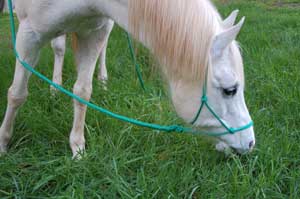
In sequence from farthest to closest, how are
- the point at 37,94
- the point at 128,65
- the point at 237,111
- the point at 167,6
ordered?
the point at 128,65
the point at 37,94
the point at 237,111
the point at 167,6

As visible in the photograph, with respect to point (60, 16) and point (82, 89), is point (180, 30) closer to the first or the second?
point (60, 16)

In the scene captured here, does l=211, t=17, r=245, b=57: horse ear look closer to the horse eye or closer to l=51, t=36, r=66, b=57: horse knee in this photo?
the horse eye

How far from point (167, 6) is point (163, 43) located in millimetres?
145

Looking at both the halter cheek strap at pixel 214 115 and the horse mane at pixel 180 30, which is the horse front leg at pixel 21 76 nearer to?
the horse mane at pixel 180 30

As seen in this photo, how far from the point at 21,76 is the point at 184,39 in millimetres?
1076

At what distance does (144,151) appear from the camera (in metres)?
2.49

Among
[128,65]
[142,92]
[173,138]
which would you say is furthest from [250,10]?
[173,138]

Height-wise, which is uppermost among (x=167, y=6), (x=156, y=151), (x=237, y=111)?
(x=167, y=6)

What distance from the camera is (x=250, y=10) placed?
20.6 feet

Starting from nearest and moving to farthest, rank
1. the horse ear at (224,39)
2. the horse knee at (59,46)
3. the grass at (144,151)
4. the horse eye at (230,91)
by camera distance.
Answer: the horse ear at (224,39) → the horse eye at (230,91) → the grass at (144,151) → the horse knee at (59,46)

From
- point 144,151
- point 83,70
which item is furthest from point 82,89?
point 144,151

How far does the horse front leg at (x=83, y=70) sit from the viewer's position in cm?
262

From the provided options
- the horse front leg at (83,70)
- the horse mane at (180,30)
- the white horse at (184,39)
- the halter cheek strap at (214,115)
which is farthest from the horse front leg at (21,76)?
the halter cheek strap at (214,115)

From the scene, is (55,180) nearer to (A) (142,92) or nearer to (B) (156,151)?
(B) (156,151)
